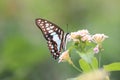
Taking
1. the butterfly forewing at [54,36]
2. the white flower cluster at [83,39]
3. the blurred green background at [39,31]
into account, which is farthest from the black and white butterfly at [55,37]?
the blurred green background at [39,31]

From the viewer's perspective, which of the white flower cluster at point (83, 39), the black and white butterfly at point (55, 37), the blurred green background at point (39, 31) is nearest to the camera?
the white flower cluster at point (83, 39)

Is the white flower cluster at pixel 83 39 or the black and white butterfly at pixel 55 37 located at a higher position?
the white flower cluster at pixel 83 39

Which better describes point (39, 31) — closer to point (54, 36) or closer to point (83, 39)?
point (54, 36)

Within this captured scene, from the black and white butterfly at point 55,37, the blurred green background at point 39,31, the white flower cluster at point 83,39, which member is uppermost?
the white flower cluster at point 83,39

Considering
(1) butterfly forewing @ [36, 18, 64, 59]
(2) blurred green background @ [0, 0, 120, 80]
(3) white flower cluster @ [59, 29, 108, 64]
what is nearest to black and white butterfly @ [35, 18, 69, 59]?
(1) butterfly forewing @ [36, 18, 64, 59]

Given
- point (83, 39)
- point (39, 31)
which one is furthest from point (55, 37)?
point (39, 31)

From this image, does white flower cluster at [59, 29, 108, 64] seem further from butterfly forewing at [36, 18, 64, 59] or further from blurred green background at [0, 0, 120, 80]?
blurred green background at [0, 0, 120, 80]

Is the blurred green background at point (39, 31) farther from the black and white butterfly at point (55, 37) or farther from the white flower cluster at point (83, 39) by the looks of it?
the white flower cluster at point (83, 39)

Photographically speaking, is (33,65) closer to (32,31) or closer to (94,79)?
(32,31)
